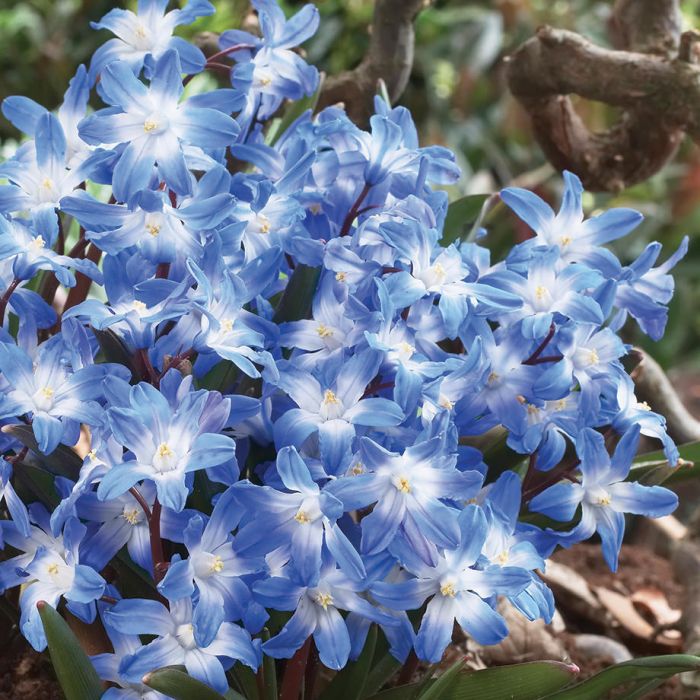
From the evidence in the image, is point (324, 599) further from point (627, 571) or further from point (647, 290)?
point (627, 571)

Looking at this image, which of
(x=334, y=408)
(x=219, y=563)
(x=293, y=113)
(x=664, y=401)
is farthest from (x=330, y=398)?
(x=664, y=401)

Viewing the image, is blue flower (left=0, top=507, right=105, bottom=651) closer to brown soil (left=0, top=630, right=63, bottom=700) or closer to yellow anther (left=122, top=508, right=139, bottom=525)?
yellow anther (left=122, top=508, right=139, bottom=525)

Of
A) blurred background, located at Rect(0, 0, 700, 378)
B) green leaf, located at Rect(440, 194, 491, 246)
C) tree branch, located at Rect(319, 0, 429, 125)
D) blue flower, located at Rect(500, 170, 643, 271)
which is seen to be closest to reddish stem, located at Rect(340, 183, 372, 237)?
blue flower, located at Rect(500, 170, 643, 271)

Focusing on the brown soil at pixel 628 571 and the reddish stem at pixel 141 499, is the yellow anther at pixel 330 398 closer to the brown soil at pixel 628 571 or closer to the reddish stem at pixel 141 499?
the reddish stem at pixel 141 499

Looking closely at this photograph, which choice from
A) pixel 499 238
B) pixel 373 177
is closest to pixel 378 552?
pixel 373 177

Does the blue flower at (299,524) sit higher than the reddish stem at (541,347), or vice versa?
the reddish stem at (541,347)

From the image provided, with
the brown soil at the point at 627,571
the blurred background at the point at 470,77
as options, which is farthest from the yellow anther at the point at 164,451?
the blurred background at the point at 470,77
